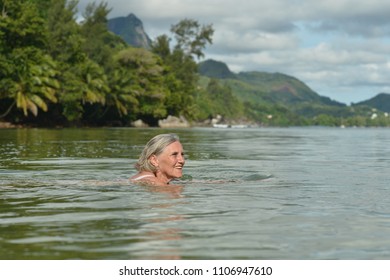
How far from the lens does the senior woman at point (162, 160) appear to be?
9.18 m

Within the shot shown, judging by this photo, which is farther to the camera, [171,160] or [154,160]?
[154,160]

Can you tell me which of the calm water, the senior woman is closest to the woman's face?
the senior woman

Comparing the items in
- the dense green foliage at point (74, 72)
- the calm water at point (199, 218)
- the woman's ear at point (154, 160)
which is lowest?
the calm water at point (199, 218)

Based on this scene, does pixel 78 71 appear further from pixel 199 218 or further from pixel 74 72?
pixel 199 218

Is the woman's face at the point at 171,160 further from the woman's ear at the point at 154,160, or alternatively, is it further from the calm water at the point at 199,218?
the calm water at the point at 199,218

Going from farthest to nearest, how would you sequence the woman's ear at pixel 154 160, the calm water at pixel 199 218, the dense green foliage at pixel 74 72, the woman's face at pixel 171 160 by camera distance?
the dense green foliage at pixel 74 72
the woman's ear at pixel 154 160
the woman's face at pixel 171 160
the calm water at pixel 199 218

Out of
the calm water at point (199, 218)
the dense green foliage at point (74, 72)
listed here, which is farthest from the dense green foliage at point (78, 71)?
the calm water at point (199, 218)

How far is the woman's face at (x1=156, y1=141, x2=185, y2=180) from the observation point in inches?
361

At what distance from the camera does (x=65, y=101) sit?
215 feet

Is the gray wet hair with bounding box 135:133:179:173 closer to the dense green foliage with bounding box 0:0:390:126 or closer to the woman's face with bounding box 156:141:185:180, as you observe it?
the woman's face with bounding box 156:141:185:180

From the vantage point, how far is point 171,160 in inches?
361

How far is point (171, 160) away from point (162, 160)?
0.46 ft

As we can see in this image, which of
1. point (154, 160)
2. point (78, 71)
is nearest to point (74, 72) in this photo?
point (78, 71)

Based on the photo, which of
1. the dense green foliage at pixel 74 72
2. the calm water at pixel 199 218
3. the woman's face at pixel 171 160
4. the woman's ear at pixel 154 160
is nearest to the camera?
the calm water at pixel 199 218
